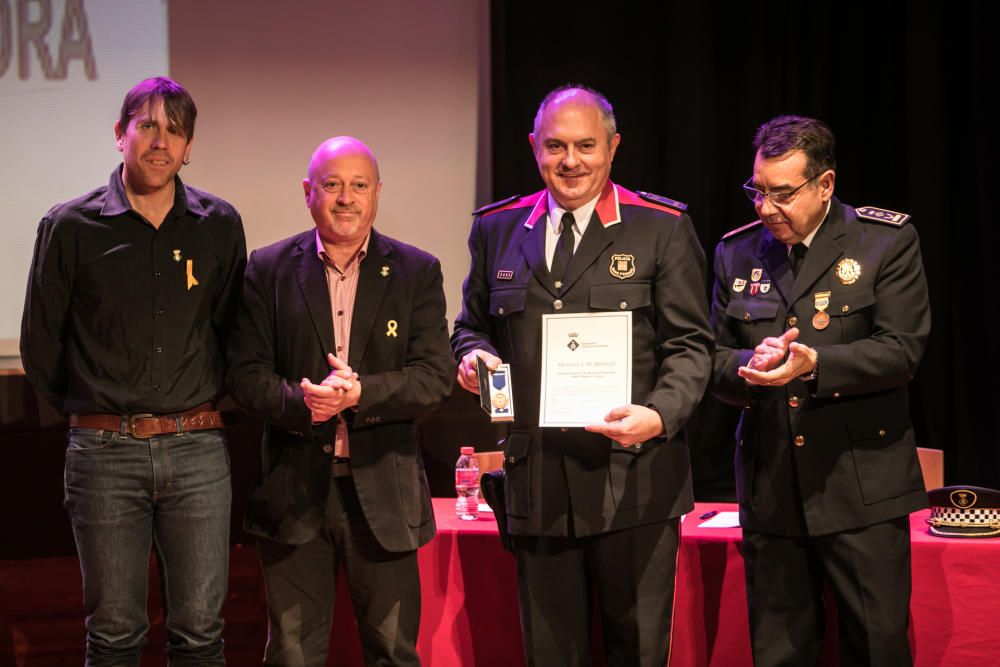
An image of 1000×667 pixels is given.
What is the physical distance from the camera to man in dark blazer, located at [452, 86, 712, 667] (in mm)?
2660

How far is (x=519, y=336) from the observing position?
2789 millimetres

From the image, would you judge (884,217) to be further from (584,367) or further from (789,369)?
(584,367)

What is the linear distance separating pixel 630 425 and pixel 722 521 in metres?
1.11

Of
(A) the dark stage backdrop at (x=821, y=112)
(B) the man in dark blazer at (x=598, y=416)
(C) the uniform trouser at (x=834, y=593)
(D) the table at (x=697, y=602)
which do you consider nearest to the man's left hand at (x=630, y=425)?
(B) the man in dark blazer at (x=598, y=416)

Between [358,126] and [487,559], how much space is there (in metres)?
2.82

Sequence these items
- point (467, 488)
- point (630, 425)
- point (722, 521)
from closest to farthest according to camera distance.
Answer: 1. point (630, 425)
2. point (722, 521)
3. point (467, 488)

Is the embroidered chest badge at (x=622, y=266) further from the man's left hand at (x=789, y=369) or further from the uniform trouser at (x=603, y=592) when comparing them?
the uniform trouser at (x=603, y=592)

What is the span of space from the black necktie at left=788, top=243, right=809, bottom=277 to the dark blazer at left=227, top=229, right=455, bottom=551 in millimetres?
1033

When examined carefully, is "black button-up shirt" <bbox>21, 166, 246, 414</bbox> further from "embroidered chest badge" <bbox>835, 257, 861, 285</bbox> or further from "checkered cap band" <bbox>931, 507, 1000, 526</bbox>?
"checkered cap band" <bbox>931, 507, 1000, 526</bbox>

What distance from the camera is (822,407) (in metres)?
2.90

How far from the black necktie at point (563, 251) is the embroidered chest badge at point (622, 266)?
119mm

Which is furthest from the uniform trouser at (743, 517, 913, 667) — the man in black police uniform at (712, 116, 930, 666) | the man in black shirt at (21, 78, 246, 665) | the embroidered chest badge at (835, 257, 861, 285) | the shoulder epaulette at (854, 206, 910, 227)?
the man in black shirt at (21, 78, 246, 665)

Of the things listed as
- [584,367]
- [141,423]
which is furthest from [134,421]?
[584,367]

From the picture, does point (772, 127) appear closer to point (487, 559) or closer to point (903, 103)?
point (487, 559)
